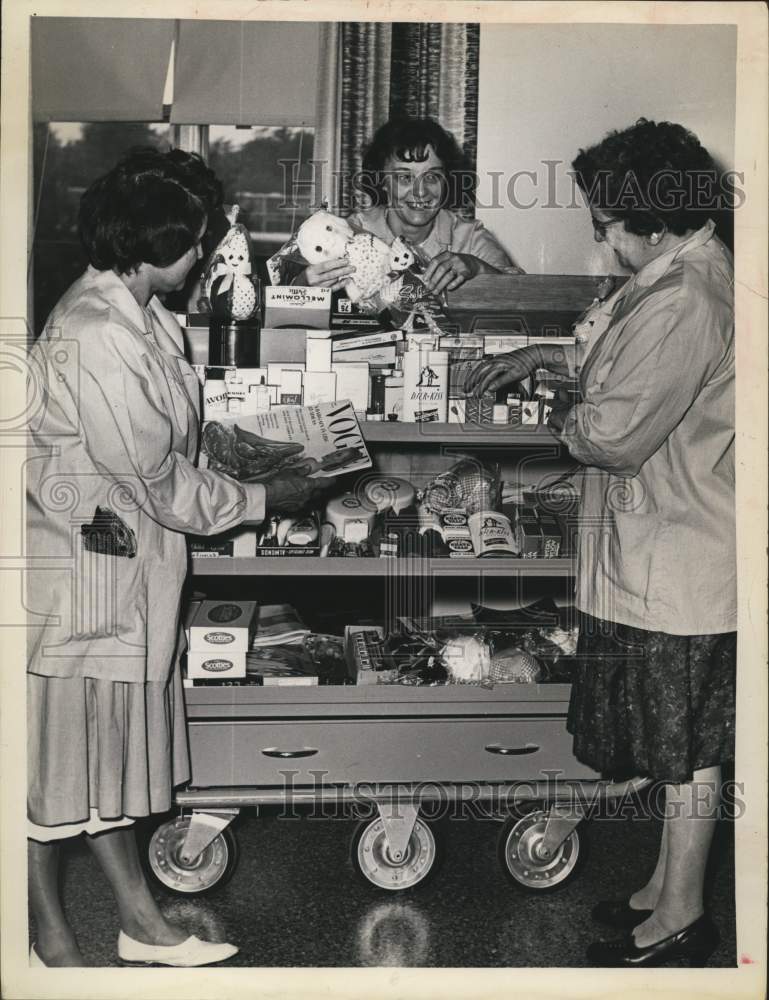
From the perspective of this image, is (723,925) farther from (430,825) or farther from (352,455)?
(352,455)

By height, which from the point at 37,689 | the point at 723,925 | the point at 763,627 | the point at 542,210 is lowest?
the point at 723,925

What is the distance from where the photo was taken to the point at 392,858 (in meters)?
2.68

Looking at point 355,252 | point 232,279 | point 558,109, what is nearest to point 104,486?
point 232,279

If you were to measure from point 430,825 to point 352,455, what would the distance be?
3.23 ft

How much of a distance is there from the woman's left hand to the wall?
0.64 m

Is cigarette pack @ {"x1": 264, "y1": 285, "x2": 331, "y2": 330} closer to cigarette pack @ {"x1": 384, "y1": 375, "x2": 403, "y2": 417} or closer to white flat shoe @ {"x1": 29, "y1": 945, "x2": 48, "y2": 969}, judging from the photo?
cigarette pack @ {"x1": 384, "y1": 375, "x2": 403, "y2": 417}

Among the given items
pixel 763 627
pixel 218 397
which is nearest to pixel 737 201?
pixel 763 627

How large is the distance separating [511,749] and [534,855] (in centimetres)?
31

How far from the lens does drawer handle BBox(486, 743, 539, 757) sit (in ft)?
8.66

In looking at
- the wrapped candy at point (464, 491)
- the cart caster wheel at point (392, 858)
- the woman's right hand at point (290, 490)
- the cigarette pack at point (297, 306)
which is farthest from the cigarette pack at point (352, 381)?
the cart caster wheel at point (392, 858)

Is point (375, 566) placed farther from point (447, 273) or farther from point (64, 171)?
point (64, 171)

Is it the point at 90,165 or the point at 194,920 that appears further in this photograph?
the point at 90,165

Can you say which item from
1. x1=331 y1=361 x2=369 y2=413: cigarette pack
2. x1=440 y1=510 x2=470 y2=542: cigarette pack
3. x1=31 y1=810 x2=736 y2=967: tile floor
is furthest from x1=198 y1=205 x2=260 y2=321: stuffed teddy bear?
x1=31 y1=810 x2=736 y2=967: tile floor

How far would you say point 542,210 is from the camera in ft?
10.9
